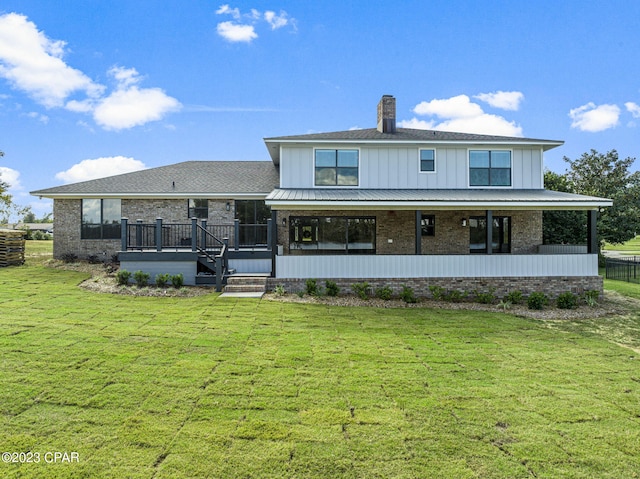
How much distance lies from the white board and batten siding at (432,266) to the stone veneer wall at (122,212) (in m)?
6.03

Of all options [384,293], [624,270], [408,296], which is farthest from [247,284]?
[624,270]

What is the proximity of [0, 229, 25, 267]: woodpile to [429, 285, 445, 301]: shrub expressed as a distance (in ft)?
62.8

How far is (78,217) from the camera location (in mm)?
17141

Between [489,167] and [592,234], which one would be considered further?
[489,167]

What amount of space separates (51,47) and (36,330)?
15.5 m

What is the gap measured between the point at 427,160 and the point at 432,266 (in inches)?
208

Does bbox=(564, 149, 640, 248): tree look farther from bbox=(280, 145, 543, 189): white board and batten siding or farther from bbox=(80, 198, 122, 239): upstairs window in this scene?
bbox=(80, 198, 122, 239): upstairs window

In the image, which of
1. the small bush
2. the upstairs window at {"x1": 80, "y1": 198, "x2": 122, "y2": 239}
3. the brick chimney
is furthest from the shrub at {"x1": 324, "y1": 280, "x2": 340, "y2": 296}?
the small bush

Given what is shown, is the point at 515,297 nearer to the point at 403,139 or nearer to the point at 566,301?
the point at 566,301

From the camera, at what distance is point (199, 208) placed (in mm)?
17016

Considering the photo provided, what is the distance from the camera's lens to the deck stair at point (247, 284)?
12114mm

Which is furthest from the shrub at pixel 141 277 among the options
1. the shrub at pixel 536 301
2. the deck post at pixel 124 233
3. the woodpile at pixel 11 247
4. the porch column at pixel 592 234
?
the porch column at pixel 592 234

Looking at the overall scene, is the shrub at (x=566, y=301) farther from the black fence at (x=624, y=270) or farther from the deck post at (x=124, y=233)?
the deck post at (x=124, y=233)

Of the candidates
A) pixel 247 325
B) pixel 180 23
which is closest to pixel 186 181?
pixel 180 23
